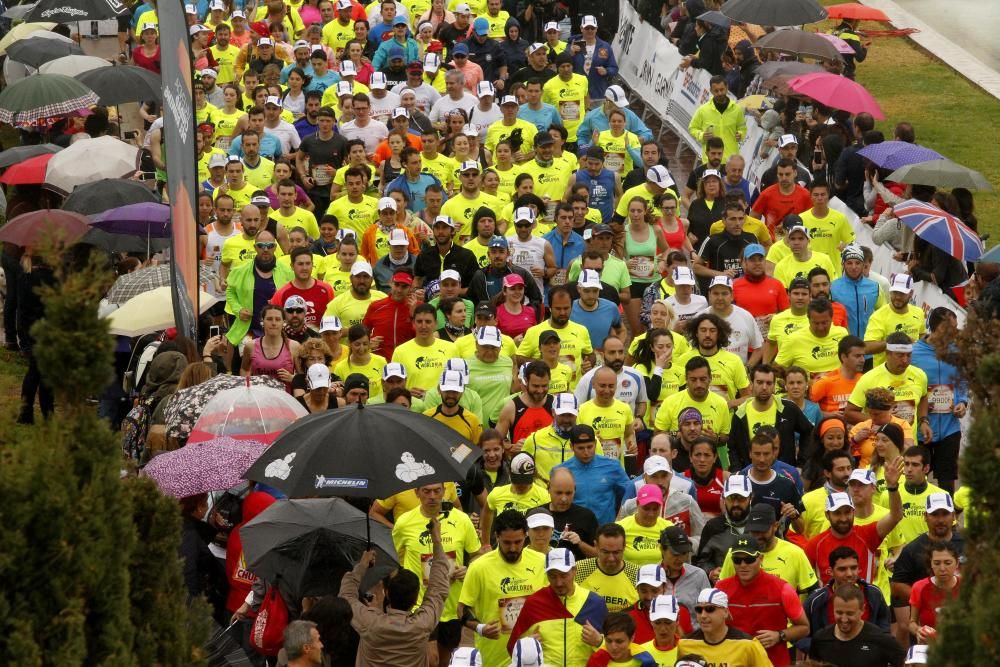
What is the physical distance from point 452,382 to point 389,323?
245cm

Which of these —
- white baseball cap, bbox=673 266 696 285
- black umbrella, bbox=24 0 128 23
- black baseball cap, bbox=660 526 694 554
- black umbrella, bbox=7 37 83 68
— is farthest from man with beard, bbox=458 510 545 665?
black umbrella, bbox=7 37 83 68

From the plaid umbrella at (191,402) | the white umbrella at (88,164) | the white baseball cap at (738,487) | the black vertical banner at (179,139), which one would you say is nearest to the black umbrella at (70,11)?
the white umbrella at (88,164)

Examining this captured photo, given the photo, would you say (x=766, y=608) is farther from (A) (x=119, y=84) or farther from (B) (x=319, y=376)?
(A) (x=119, y=84)

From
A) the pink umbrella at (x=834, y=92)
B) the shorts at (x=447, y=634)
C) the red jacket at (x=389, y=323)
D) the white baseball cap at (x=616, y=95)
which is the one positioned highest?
the pink umbrella at (x=834, y=92)

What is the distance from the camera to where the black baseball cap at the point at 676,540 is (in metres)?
11.4

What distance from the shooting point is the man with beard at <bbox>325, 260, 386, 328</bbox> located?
15.7 metres

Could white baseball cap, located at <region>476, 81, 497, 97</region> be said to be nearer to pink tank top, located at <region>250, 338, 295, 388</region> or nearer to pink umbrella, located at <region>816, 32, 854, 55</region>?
pink umbrella, located at <region>816, 32, 854, 55</region>

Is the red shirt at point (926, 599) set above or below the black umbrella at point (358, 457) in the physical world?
below

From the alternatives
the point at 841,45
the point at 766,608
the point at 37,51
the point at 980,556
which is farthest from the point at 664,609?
the point at 37,51

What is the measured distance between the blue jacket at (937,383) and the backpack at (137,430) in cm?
601

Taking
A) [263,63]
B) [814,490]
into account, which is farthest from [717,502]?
[263,63]

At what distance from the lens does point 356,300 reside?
51.6 feet

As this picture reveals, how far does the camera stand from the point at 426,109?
22422 millimetres

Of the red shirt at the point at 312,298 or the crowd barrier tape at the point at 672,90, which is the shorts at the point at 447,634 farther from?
the crowd barrier tape at the point at 672,90
